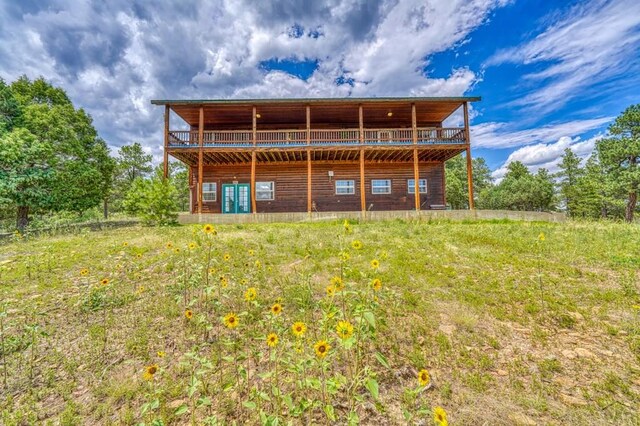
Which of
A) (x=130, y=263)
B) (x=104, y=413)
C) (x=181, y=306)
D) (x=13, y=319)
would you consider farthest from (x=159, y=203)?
(x=104, y=413)

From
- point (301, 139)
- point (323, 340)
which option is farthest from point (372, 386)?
point (301, 139)

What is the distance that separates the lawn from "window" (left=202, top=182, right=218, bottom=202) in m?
11.0

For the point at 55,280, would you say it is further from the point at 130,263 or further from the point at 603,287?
the point at 603,287

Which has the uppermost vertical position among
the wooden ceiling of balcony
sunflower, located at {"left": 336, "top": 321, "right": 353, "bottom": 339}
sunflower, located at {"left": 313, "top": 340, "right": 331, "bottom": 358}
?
the wooden ceiling of balcony

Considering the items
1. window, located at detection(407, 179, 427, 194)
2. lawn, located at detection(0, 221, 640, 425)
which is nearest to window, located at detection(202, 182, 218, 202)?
A: lawn, located at detection(0, 221, 640, 425)

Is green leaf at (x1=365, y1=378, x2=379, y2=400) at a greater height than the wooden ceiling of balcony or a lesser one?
lesser

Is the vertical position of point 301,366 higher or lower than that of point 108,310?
higher

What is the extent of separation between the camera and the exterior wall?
1706 centimetres

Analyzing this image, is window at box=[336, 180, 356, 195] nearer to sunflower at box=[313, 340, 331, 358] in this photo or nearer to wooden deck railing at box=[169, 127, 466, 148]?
wooden deck railing at box=[169, 127, 466, 148]

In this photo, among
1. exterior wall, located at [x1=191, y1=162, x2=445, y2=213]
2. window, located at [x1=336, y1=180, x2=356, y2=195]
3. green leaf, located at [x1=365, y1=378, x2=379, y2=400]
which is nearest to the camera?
green leaf, located at [x1=365, y1=378, x2=379, y2=400]

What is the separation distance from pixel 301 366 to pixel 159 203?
463 inches

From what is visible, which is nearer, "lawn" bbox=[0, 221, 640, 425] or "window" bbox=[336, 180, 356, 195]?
"lawn" bbox=[0, 221, 640, 425]

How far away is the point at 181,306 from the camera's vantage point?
3.81m

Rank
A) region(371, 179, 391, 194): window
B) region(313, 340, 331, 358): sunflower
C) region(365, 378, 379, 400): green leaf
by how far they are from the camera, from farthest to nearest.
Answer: region(371, 179, 391, 194): window → region(313, 340, 331, 358): sunflower → region(365, 378, 379, 400): green leaf
